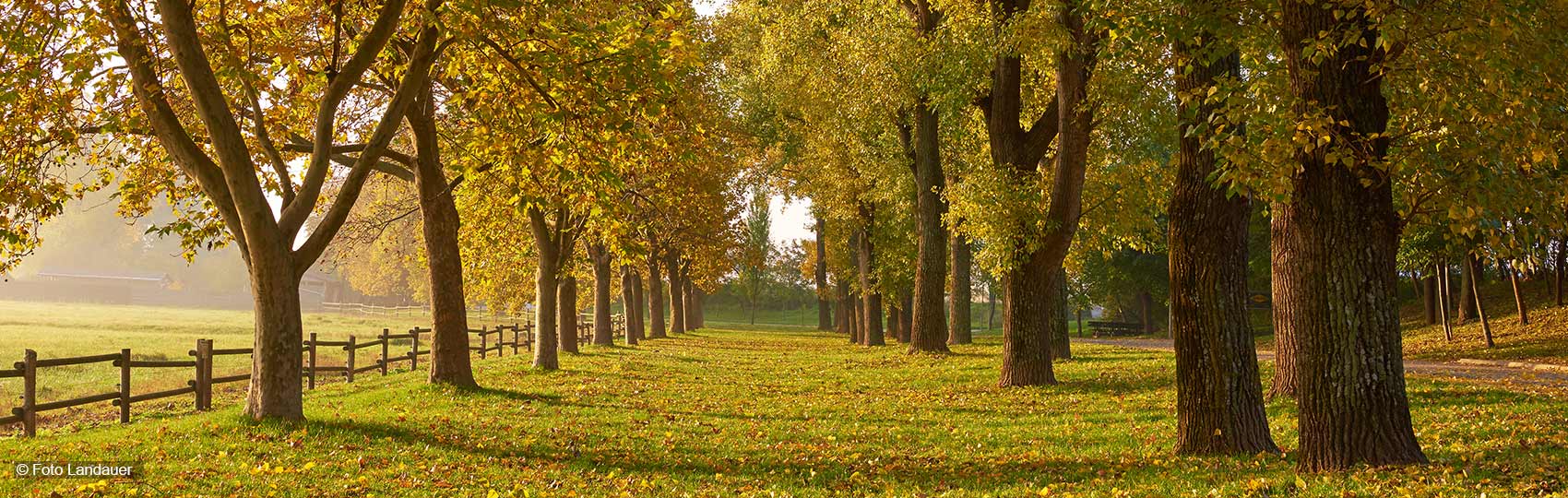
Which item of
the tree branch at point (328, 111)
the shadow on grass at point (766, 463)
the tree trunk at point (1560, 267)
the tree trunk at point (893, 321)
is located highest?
the tree branch at point (328, 111)

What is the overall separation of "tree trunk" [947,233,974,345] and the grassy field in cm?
2125

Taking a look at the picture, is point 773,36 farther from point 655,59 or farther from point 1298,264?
point 1298,264

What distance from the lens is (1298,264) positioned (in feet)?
27.3

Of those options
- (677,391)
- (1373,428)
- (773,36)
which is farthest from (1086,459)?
(773,36)

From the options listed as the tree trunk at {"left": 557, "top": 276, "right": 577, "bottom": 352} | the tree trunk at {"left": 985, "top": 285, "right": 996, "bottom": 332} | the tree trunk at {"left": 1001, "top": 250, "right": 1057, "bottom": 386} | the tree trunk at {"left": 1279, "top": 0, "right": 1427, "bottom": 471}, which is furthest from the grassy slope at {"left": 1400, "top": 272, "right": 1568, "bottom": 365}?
the tree trunk at {"left": 985, "top": 285, "right": 996, "bottom": 332}

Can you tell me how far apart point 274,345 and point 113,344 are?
36.2 metres

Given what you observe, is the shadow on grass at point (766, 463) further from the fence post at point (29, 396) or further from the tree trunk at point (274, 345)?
the fence post at point (29, 396)

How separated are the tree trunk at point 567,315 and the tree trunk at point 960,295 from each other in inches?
480

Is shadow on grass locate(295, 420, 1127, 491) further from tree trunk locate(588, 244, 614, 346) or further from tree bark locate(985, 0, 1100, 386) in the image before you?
tree trunk locate(588, 244, 614, 346)

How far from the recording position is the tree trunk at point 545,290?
79.0 ft

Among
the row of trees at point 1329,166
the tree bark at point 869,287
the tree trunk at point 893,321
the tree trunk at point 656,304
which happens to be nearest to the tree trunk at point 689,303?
the tree trunk at point 656,304

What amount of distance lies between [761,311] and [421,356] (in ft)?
264

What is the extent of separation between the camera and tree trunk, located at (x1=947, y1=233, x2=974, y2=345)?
30828mm

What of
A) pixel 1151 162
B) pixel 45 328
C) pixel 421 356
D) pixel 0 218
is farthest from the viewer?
pixel 45 328
